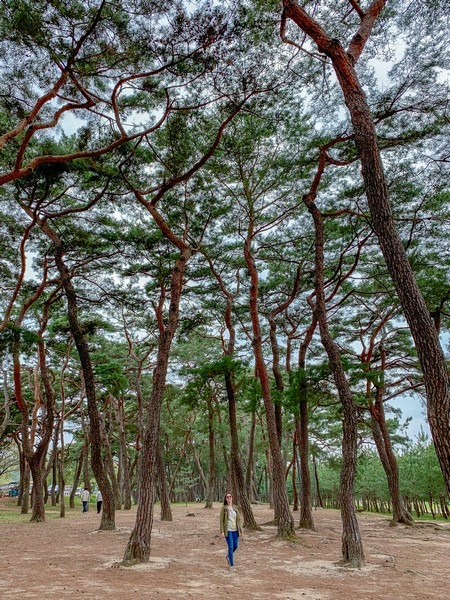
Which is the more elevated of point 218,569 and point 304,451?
point 304,451

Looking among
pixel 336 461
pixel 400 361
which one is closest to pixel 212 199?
pixel 400 361

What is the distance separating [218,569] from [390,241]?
20.8 feet

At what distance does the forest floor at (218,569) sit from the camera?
5551 mm

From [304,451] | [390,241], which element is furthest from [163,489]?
[390,241]

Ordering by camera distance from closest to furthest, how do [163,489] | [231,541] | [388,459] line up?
[231,541] → [388,459] → [163,489]

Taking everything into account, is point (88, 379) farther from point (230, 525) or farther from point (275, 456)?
point (230, 525)

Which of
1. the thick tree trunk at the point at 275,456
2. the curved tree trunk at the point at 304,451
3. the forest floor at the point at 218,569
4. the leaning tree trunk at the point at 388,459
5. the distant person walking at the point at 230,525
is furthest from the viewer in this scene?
the leaning tree trunk at the point at 388,459

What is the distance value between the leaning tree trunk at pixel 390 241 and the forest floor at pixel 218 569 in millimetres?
3361

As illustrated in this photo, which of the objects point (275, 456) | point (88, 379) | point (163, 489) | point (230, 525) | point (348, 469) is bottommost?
point (230, 525)

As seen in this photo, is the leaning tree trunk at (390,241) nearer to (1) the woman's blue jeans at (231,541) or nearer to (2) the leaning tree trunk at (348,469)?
(2) the leaning tree trunk at (348,469)

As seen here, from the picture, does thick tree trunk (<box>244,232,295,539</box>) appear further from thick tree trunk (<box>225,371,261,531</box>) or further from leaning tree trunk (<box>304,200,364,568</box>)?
leaning tree trunk (<box>304,200,364,568</box>)

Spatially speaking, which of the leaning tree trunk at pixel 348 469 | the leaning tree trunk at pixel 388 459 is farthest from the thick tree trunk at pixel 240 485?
the leaning tree trunk at pixel 388 459

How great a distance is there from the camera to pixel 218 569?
7.26 meters

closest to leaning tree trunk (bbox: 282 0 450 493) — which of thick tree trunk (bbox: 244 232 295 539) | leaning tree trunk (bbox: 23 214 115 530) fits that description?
thick tree trunk (bbox: 244 232 295 539)
